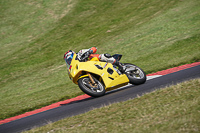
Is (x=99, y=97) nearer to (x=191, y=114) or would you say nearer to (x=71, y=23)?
(x=191, y=114)

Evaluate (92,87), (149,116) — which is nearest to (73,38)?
(92,87)

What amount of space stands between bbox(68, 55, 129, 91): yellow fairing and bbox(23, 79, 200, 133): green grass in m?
2.31

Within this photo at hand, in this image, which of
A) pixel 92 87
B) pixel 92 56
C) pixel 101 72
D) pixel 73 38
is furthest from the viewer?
pixel 73 38

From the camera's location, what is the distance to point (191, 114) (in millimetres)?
4480

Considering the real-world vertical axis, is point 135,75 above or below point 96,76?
below

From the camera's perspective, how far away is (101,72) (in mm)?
8852

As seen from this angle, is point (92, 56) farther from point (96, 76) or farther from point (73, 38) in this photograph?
point (73, 38)

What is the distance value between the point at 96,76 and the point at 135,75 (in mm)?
1580

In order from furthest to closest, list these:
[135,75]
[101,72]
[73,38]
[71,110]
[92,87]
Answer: [73,38], [135,75], [101,72], [92,87], [71,110]

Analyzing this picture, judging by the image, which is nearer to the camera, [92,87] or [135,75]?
[92,87]

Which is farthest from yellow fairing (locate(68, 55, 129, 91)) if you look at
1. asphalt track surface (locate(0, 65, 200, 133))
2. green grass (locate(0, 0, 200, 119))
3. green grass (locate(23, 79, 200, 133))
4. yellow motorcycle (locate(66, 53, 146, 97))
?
green grass (locate(0, 0, 200, 119))

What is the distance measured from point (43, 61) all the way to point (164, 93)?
65.8 feet

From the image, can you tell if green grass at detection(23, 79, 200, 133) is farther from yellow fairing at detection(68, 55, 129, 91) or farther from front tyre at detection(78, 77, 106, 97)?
yellow fairing at detection(68, 55, 129, 91)

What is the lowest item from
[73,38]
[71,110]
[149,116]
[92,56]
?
[149,116]
